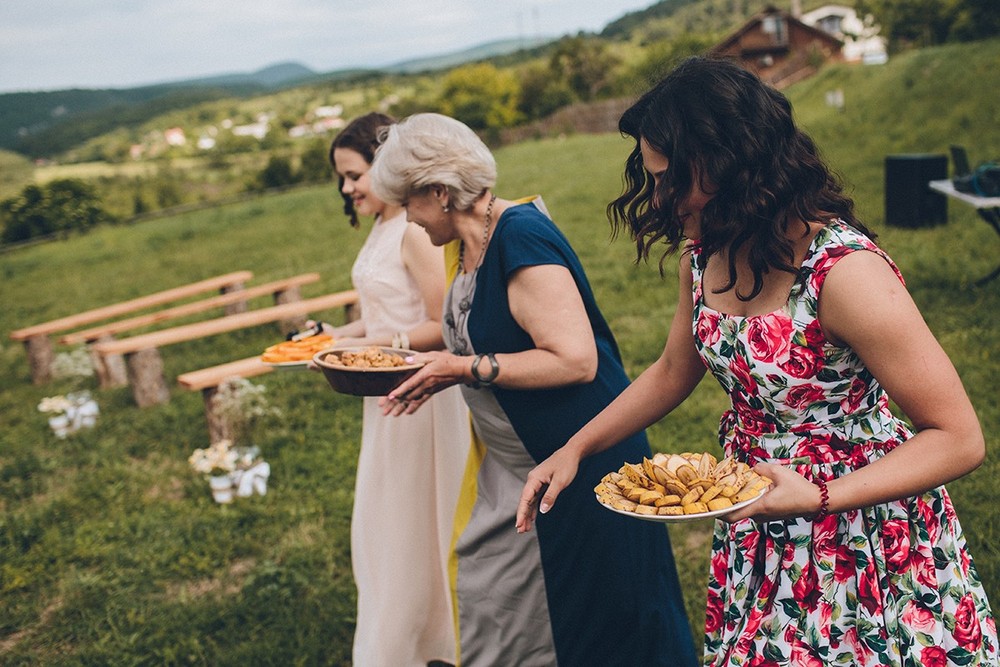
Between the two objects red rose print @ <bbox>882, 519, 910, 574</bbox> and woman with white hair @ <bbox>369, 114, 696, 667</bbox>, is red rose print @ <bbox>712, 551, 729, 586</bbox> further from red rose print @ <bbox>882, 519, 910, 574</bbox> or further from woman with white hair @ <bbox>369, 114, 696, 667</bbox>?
woman with white hair @ <bbox>369, 114, 696, 667</bbox>

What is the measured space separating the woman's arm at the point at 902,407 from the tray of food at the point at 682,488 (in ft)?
0.12

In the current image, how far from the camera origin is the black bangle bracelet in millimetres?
2373

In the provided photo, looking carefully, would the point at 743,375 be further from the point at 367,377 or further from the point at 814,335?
the point at 367,377

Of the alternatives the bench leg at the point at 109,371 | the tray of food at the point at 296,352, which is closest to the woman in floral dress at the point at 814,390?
the tray of food at the point at 296,352

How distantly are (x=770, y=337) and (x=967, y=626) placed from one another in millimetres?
668

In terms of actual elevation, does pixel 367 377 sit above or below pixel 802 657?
above

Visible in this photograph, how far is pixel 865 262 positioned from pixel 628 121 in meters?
0.57

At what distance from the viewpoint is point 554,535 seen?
2525 mm

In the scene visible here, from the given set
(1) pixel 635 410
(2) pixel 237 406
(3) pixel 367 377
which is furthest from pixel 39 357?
(1) pixel 635 410

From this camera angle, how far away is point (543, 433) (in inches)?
98.7

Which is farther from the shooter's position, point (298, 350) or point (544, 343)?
point (298, 350)

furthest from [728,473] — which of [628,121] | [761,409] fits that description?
[628,121]

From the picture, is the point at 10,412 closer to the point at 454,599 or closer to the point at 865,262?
the point at 454,599

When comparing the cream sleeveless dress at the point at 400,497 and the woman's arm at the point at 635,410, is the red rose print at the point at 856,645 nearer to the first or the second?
the woman's arm at the point at 635,410
